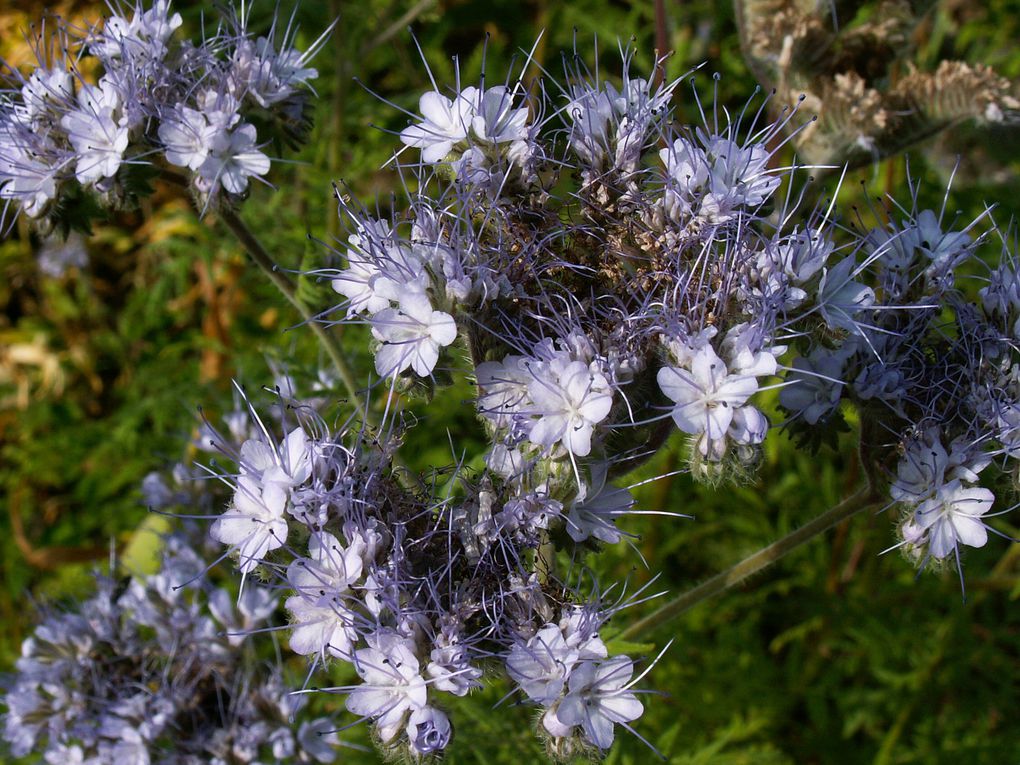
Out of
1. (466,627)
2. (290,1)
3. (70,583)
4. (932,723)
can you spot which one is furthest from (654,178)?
(70,583)

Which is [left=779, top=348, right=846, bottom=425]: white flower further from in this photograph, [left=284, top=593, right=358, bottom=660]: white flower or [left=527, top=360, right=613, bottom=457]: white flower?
[left=284, top=593, right=358, bottom=660]: white flower

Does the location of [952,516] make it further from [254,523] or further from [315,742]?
[315,742]

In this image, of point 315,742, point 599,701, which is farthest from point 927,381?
point 315,742

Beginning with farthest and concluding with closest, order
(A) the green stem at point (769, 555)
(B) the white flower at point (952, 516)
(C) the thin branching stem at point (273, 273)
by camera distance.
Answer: (C) the thin branching stem at point (273, 273), (A) the green stem at point (769, 555), (B) the white flower at point (952, 516)

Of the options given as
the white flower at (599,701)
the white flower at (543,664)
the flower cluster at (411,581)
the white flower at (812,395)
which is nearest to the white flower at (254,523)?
the flower cluster at (411,581)

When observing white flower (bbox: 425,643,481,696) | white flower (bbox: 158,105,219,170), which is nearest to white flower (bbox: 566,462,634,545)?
white flower (bbox: 425,643,481,696)

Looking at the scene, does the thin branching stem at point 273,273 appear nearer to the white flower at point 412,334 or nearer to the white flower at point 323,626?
the white flower at point 412,334

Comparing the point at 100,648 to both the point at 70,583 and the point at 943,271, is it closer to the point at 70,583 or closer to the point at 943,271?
the point at 70,583
